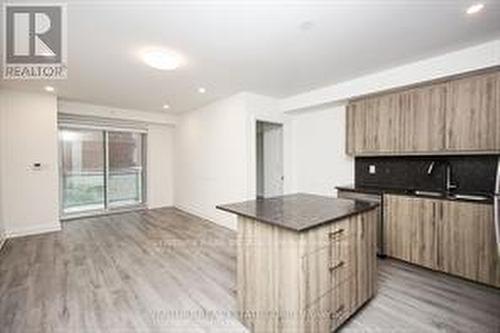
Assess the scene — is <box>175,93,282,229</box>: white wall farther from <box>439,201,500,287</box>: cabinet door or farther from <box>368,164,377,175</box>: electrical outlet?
<box>439,201,500,287</box>: cabinet door

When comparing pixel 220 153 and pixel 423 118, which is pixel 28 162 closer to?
pixel 220 153

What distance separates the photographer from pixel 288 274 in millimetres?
1731

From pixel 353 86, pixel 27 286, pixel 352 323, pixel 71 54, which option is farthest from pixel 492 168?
pixel 27 286

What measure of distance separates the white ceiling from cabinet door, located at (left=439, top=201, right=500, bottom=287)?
1.80 m

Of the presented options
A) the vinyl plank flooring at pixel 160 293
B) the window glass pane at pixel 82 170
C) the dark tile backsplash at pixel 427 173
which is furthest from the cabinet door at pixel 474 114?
the window glass pane at pixel 82 170

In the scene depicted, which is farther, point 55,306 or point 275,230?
point 55,306

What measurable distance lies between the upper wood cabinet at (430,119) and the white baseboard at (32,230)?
5.52 meters

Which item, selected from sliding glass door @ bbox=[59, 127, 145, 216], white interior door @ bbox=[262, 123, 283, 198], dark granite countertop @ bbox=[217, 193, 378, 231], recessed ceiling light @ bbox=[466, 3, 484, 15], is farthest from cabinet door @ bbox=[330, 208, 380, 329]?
sliding glass door @ bbox=[59, 127, 145, 216]

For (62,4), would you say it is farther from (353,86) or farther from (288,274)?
(353,86)

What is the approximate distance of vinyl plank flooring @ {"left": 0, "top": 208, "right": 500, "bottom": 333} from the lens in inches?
83.3

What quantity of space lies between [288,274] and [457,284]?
2.28 meters

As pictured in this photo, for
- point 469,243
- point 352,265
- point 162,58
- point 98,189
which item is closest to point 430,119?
point 469,243

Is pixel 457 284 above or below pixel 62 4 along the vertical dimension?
below

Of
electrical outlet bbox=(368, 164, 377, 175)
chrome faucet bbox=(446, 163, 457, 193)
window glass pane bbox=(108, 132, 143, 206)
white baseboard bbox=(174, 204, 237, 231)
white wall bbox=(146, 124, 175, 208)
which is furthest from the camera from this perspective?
white wall bbox=(146, 124, 175, 208)
